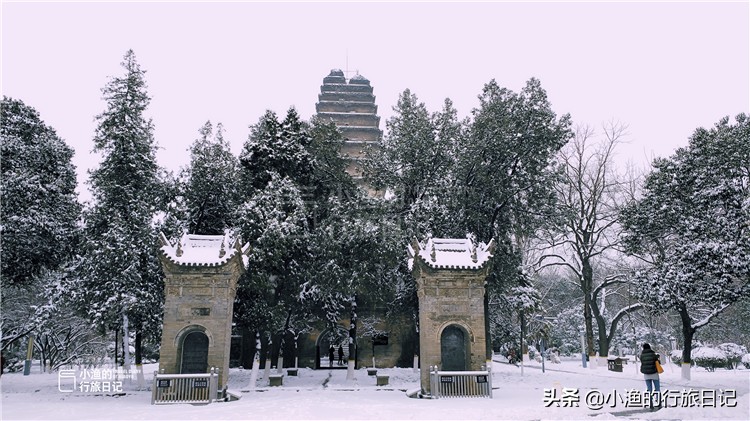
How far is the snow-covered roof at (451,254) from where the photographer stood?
53.3ft

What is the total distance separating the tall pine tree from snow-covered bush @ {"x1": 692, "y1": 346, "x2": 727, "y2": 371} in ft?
91.3

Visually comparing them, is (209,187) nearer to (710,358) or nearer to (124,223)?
(124,223)

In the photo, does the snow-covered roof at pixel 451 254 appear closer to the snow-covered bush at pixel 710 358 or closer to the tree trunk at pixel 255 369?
the tree trunk at pixel 255 369

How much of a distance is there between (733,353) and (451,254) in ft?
75.2

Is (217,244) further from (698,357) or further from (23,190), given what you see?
(698,357)

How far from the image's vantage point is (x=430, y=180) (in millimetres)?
23859

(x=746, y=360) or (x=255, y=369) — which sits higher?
(x=255, y=369)


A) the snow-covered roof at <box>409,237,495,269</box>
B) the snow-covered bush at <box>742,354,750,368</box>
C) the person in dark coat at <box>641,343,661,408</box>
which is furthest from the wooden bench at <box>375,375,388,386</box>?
the snow-covered bush at <box>742,354,750,368</box>

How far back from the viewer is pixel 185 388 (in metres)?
14.9

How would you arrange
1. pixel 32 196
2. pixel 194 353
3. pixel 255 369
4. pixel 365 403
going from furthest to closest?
pixel 255 369 < pixel 32 196 < pixel 194 353 < pixel 365 403

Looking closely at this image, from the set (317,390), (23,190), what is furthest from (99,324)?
(317,390)

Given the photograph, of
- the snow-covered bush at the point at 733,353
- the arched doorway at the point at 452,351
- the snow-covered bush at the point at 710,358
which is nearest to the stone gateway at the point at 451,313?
the arched doorway at the point at 452,351

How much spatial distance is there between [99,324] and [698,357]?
2995cm

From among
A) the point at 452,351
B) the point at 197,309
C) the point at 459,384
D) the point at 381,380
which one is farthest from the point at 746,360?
the point at 197,309
